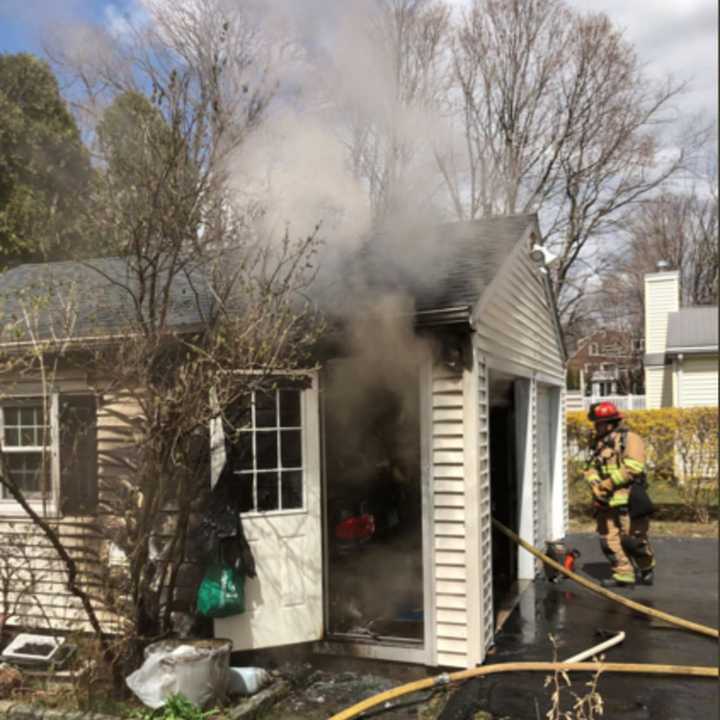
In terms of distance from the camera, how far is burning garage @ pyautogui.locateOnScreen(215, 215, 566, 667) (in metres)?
5.07

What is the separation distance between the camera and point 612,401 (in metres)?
15.4

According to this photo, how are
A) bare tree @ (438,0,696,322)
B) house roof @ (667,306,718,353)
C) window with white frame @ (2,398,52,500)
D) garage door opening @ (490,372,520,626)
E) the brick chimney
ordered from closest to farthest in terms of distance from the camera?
bare tree @ (438,0,696,322), window with white frame @ (2,398,52,500), garage door opening @ (490,372,520,626), house roof @ (667,306,718,353), the brick chimney

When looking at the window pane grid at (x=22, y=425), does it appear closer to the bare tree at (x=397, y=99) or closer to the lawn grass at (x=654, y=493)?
the bare tree at (x=397, y=99)

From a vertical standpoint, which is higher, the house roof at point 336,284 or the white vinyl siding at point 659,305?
the white vinyl siding at point 659,305

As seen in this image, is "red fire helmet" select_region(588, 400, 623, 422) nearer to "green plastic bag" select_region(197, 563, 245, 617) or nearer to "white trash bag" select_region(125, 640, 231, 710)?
"green plastic bag" select_region(197, 563, 245, 617)

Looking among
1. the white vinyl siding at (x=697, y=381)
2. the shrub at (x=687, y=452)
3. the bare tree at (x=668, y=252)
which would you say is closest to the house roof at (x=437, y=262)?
the bare tree at (x=668, y=252)

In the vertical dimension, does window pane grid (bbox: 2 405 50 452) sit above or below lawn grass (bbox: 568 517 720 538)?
above

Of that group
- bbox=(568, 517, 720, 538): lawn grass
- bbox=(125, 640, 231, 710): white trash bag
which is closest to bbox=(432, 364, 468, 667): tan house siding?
bbox=(125, 640, 231, 710): white trash bag

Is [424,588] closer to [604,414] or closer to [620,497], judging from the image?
[620,497]

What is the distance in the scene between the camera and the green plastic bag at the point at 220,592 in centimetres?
498

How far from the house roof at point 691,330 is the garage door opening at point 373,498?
1098cm

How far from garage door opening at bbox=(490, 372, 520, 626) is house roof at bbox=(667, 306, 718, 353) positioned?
1025cm

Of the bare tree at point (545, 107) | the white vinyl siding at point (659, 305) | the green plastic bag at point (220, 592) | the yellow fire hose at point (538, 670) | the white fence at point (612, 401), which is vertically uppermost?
the bare tree at point (545, 107)

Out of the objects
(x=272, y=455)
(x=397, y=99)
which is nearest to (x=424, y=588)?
(x=272, y=455)
